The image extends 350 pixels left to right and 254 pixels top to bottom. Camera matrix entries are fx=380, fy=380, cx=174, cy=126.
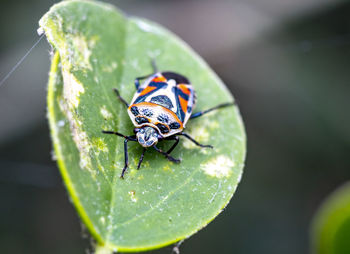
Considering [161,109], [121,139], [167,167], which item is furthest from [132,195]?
[161,109]

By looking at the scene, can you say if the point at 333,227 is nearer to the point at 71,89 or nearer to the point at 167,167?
the point at 167,167

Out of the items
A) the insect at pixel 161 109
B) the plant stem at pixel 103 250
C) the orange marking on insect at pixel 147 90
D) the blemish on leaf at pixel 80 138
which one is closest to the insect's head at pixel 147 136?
the insect at pixel 161 109

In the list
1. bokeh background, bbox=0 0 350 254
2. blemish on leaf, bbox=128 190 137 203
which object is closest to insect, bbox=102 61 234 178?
blemish on leaf, bbox=128 190 137 203

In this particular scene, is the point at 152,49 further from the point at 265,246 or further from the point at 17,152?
the point at 265,246

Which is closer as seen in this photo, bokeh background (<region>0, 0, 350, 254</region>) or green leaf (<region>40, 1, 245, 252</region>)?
green leaf (<region>40, 1, 245, 252</region>)

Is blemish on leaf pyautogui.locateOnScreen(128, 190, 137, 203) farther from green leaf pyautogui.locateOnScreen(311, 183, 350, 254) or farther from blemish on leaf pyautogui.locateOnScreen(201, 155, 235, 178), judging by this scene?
green leaf pyautogui.locateOnScreen(311, 183, 350, 254)

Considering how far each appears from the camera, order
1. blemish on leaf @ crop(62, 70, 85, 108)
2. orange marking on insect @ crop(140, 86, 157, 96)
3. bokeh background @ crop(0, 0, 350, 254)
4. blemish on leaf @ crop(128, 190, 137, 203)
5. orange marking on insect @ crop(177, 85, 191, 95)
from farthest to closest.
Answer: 1. bokeh background @ crop(0, 0, 350, 254)
2. orange marking on insect @ crop(177, 85, 191, 95)
3. orange marking on insect @ crop(140, 86, 157, 96)
4. blemish on leaf @ crop(128, 190, 137, 203)
5. blemish on leaf @ crop(62, 70, 85, 108)
